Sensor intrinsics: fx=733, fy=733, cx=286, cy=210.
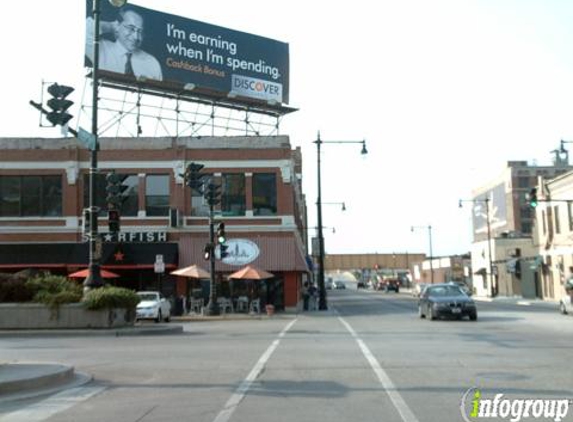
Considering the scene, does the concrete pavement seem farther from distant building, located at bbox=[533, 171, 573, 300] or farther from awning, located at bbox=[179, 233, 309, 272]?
distant building, located at bbox=[533, 171, 573, 300]

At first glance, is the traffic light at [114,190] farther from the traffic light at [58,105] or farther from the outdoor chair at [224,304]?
the outdoor chair at [224,304]

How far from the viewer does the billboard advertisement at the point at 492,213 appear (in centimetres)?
11875

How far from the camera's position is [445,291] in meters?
29.7

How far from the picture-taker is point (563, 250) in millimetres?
55406

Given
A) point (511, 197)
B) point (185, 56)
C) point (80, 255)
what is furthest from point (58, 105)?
point (511, 197)

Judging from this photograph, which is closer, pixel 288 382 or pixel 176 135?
pixel 288 382

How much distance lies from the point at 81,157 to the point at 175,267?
826 cm

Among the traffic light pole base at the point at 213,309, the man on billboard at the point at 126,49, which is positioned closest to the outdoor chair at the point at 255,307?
the traffic light pole base at the point at 213,309

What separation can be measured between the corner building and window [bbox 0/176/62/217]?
0.06 meters

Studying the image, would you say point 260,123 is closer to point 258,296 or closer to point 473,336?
point 258,296

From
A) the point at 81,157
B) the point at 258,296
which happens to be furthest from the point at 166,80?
the point at 258,296

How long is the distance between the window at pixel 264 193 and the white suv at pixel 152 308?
424 inches

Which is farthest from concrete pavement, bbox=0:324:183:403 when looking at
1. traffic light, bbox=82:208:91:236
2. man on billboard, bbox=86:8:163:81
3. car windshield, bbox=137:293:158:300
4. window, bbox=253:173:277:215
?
man on billboard, bbox=86:8:163:81

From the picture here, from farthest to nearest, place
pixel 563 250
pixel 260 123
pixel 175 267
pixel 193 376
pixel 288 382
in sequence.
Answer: pixel 563 250 → pixel 260 123 → pixel 175 267 → pixel 193 376 → pixel 288 382
